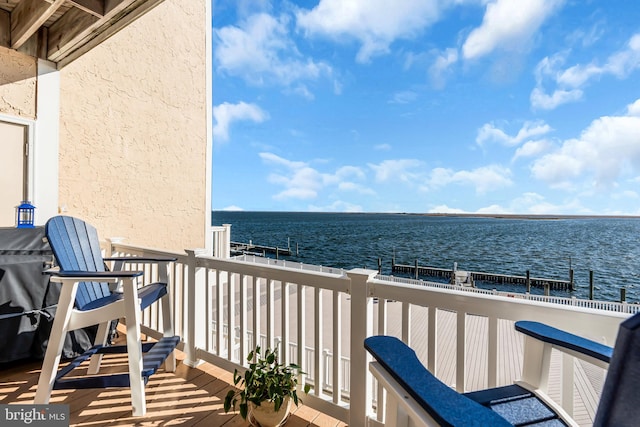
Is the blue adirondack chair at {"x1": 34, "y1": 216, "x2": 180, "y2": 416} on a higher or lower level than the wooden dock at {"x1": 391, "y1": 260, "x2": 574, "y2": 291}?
higher

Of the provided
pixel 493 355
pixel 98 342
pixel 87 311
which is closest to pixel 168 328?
pixel 98 342

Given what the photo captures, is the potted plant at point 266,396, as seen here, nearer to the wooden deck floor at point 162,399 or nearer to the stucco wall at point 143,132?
the wooden deck floor at point 162,399

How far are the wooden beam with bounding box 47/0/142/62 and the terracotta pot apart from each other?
275 centimetres

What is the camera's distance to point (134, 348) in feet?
6.03

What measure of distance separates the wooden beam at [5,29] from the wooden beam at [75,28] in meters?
0.29

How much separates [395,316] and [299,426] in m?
5.87

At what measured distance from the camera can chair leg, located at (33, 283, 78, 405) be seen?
1719 mm

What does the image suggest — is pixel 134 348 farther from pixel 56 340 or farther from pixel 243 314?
pixel 243 314

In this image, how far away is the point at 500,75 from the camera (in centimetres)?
2630

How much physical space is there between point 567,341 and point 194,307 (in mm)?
2364

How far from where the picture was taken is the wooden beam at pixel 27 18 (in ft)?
7.70

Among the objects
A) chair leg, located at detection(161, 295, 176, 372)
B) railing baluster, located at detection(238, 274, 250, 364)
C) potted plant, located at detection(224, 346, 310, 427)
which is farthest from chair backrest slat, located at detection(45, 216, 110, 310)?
potted plant, located at detection(224, 346, 310, 427)

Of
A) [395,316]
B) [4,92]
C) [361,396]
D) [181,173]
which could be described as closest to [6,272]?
[4,92]

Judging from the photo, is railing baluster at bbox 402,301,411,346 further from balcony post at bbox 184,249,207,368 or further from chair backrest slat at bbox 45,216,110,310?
chair backrest slat at bbox 45,216,110,310
